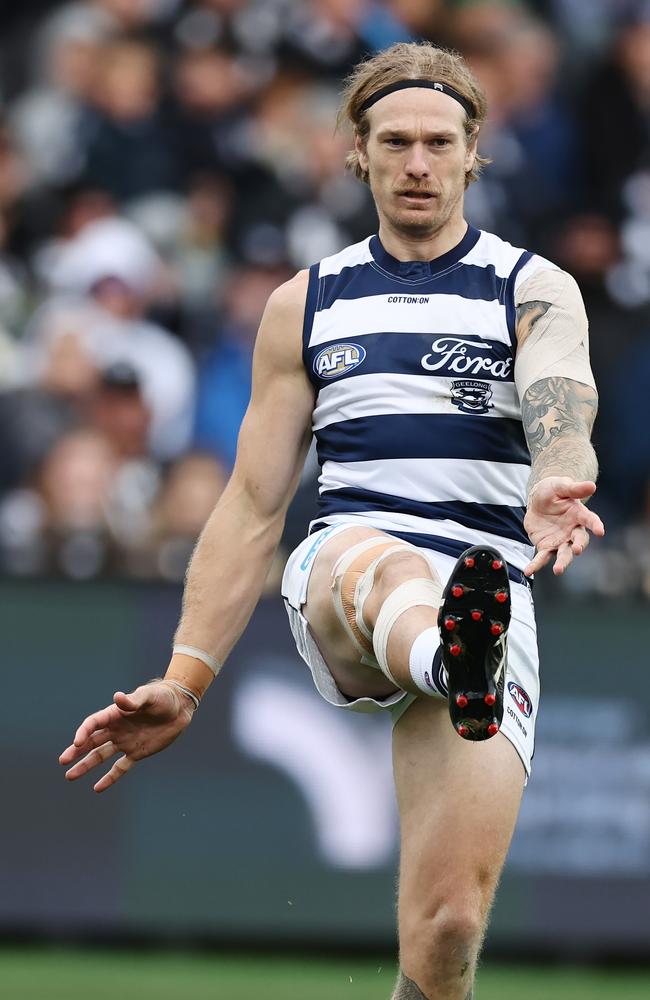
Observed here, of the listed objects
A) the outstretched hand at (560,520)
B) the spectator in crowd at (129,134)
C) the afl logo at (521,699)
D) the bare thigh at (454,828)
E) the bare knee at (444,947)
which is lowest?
the bare knee at (444,947)

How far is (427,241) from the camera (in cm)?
550

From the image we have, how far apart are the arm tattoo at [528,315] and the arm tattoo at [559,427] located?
0.25 m

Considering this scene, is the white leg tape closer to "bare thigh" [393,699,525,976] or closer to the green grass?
"bare thigh" [393,699,525,976]

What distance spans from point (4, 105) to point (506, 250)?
22.8 feet

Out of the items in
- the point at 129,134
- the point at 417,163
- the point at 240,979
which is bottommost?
the point at 240,979

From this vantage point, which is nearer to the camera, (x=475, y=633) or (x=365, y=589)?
(x=475, y=633)

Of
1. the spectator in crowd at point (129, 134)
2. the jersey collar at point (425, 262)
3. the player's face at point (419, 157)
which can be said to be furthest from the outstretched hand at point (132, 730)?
the spectator in crowd at point (129, 134)

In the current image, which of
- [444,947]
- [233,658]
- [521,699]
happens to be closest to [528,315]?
[521,699]

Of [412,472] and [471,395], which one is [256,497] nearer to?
[412,472]

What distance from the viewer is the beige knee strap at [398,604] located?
481 centimetres

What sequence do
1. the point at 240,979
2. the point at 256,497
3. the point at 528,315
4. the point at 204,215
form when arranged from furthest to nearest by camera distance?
the point at 204,215 < the point at 240,979 < the point at 256,497 < the point at 528,315

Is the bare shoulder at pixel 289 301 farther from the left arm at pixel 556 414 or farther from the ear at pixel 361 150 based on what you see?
the left arm at pixel 556 414

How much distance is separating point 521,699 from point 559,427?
85 cm

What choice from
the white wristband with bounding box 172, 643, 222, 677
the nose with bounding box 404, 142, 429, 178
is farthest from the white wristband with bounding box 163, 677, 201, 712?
the nose with bounding box 404, 142, 429, 178
